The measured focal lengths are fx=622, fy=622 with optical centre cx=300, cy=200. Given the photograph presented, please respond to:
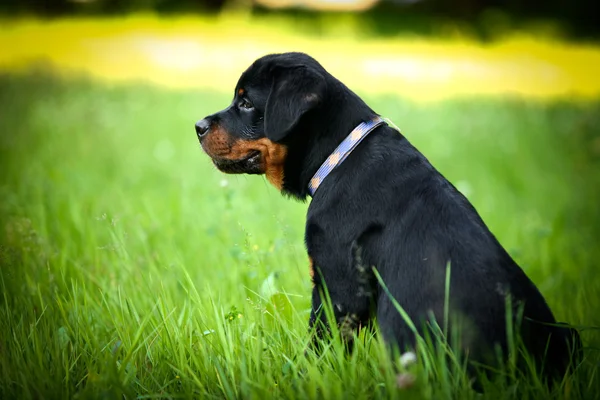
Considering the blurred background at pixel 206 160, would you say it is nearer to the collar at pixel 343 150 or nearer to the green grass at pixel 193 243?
the green grass at pixel 193 243

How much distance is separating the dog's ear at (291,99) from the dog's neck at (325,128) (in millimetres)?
86

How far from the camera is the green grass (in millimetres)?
2562

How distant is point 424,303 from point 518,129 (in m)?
8.10

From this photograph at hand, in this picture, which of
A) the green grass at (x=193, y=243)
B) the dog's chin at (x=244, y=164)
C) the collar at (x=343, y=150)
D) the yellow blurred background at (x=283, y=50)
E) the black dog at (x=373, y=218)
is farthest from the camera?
the yellow blurred background at (x=283, y=50)

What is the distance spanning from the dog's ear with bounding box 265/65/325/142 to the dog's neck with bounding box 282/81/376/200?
3.4 inches

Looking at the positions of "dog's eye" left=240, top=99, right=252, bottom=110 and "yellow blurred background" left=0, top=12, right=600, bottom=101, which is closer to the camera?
"dog's eye" left=240, top=99, right=252, bottom=110

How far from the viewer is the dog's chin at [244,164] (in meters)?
3.30

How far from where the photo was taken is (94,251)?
4520 mm

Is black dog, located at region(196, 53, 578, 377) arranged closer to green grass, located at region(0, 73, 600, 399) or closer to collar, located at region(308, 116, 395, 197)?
collar, located at region(308, 116, 395, 197)

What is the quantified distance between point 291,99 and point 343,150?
36 centimetres

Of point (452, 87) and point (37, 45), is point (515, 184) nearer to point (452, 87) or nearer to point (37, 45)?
point (452, 87)

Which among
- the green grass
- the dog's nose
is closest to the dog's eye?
the dog's nose

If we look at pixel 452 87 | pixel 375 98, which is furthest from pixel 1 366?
pixel 452 87

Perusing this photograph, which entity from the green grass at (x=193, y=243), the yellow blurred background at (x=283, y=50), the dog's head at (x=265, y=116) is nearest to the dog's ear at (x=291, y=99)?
the dog's head at (x=265, y=116)
